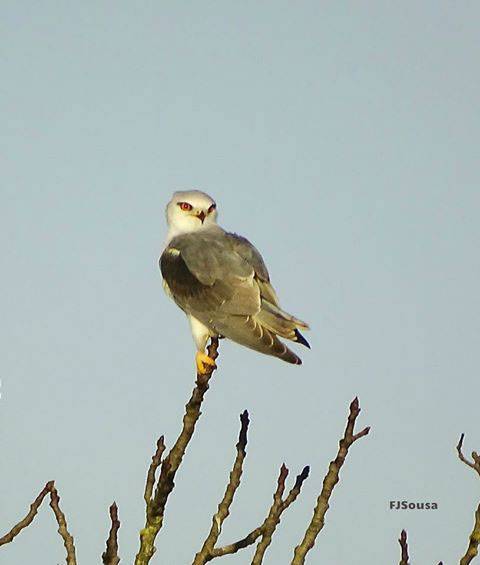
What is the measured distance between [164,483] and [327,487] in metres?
1.31

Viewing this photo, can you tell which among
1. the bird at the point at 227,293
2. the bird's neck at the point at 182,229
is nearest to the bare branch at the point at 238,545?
the bird at the point at 227,293

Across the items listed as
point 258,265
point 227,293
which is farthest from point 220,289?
point 258,265

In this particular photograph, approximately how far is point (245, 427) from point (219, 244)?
361 cm

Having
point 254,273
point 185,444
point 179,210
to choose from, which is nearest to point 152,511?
point 185,444

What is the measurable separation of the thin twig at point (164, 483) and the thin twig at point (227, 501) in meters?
0.35

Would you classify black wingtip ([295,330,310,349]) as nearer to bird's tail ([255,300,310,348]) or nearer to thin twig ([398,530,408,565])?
bird's tail ([255,300,310,348])

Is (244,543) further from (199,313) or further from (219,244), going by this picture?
(219,244)

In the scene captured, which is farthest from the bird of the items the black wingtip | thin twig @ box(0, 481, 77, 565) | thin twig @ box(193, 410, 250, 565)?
thin twig @ box(0, 481, 77, 565)

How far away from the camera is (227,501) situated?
6.88m

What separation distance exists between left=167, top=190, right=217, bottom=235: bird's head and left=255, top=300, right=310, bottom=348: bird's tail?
90.9 inches

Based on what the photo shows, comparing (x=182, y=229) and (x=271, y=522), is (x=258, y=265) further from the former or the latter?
(x=271, y=522)

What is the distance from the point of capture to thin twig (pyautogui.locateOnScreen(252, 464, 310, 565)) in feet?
21.4

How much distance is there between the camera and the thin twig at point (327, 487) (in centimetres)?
627

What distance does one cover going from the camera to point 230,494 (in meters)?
6.89
